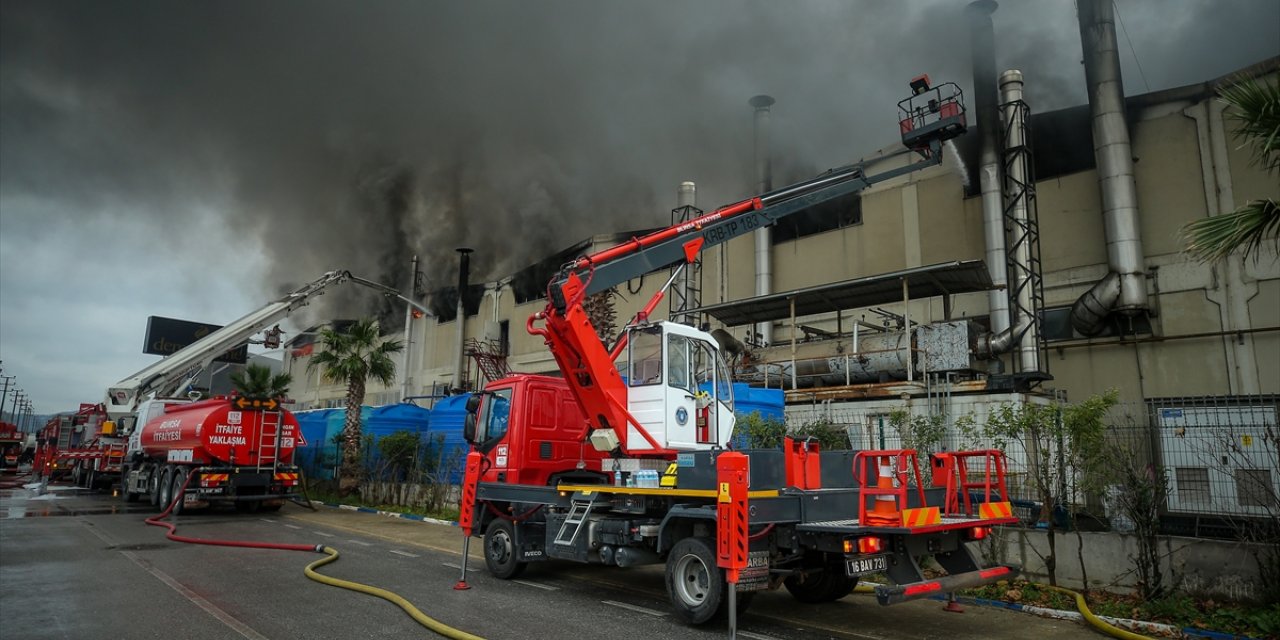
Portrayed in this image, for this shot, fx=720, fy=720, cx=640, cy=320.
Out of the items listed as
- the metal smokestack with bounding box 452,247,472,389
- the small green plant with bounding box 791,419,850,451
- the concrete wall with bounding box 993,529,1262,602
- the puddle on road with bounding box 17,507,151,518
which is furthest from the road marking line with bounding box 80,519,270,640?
the metal smokestack with bounding box 452,247,472,389

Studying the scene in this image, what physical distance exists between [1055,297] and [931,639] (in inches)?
712

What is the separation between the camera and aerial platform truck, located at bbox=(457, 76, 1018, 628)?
6383 millimetres

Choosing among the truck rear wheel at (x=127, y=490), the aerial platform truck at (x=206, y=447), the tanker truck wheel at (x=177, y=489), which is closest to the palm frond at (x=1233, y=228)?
the aerial platform truck at (x=206, y=447)

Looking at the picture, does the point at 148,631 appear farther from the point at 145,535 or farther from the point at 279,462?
the point at 279,462

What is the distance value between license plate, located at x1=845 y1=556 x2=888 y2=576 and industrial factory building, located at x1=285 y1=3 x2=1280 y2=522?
26.7 ft

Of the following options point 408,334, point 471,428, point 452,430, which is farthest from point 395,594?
point 408,334

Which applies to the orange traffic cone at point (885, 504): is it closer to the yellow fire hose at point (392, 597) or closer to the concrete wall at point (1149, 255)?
the yellow fire hose at point (392, 597)

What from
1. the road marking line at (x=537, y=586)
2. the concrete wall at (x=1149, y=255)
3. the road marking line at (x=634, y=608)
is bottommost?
the road marking line at (x=537, y=586)

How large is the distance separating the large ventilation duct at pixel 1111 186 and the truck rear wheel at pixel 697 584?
17192mm

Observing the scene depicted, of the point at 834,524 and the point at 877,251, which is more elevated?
the point at 877,251

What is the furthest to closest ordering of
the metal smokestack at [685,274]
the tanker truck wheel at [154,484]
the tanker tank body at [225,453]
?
the metal smokestack at [685,274], the tanker truck wheel at [154,484], the tanker tank body at [225,453]

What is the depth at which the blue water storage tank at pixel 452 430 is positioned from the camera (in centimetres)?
1917

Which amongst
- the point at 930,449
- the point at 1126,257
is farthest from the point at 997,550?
the point at 1126,257

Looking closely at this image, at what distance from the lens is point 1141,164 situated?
20172mm
